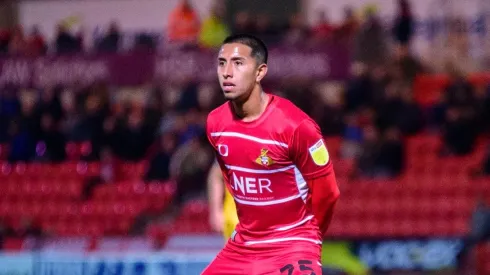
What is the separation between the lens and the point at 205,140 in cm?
1359

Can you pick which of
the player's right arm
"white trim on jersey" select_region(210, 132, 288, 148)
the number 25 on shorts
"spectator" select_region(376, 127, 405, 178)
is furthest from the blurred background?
the number 25 on shorts

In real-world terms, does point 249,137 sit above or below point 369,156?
below

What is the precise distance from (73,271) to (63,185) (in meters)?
4.12

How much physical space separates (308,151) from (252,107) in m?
0.39

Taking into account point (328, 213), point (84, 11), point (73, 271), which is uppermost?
point (84, 11)

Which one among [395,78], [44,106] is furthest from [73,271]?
[395,78]

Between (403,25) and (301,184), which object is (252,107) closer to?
(301,184)

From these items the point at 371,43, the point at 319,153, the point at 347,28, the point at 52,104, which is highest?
the point at 347,28

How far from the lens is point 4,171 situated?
15.1 m

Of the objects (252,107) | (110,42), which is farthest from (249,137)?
(110,42)

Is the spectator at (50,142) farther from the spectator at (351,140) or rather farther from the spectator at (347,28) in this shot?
the spectator at (347,28)

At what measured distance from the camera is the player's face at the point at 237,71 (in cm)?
485

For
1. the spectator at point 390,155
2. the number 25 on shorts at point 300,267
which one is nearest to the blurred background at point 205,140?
the spectator at point 390,155

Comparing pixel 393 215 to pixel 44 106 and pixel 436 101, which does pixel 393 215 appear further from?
pixel 44 106
